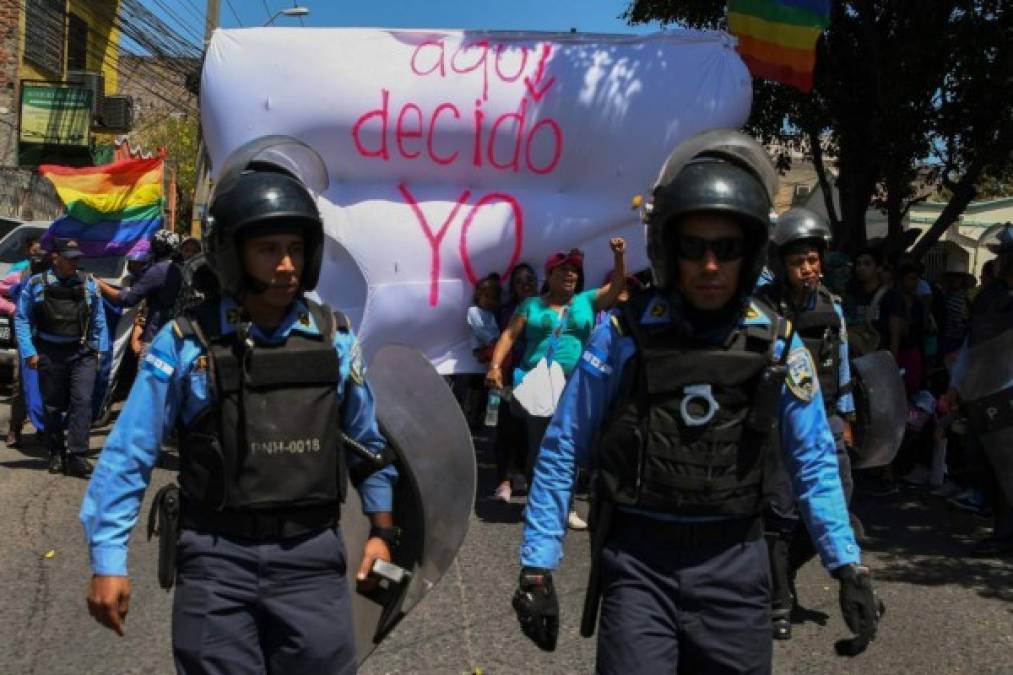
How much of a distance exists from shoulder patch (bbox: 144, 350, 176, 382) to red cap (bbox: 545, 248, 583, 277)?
4.26 m

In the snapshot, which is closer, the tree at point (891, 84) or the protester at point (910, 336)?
the protester at point (910, 336)

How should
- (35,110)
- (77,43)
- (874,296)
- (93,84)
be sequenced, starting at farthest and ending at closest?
(77,43) < (93,84) < (35,110) < (874,296)

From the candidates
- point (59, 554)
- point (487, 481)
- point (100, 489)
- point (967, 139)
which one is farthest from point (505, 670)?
point (967, 139)

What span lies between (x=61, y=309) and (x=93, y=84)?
21.2 m

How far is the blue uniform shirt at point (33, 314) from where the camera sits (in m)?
8.83

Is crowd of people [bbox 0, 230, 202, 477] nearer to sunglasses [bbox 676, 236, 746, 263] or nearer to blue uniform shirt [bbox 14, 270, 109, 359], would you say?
blue uniform shirt [bbox 14, 270, 109, 359]

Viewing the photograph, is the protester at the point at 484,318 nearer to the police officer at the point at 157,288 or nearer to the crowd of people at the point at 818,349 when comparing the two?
the crowd of people at the point at 818,349

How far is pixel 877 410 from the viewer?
18.5 feet

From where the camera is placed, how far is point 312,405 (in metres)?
2.92

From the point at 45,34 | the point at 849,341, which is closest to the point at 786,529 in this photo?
the point at 849,341

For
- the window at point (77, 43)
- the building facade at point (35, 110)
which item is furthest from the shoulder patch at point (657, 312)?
the window at point (77, 43)

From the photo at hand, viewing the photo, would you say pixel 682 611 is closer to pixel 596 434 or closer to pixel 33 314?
pixel 596 434

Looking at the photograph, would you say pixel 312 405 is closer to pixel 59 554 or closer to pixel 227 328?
pixel 227 328

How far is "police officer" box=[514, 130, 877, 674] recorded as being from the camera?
2893 mm
